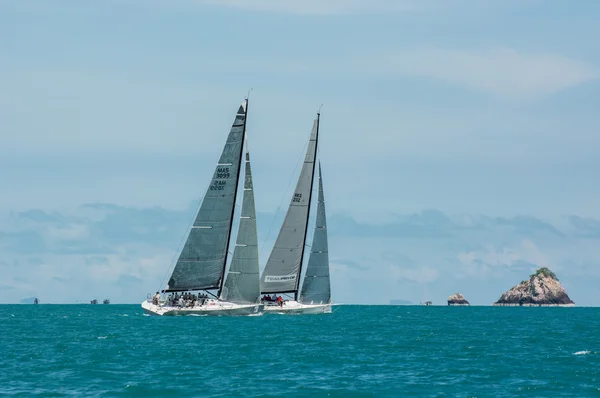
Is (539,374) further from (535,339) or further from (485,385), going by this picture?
(535,339)

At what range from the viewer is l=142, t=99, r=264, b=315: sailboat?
9212 centimetres

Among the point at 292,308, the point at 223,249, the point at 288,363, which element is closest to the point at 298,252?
the point at 292,308

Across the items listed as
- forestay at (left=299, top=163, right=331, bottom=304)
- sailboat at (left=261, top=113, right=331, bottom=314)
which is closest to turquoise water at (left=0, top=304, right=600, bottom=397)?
sailboat at (left=261, top=113, right=331, bottom=314)

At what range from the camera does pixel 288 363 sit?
55125 millimetres

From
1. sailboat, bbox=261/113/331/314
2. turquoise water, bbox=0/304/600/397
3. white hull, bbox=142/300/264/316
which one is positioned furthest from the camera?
sailboat, bbox=261/113/331/314

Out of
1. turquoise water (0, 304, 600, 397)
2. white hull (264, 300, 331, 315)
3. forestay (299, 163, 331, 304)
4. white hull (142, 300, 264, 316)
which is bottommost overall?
turquoise water (0, 304, 600, 397)

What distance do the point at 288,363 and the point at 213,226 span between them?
38.7 metres

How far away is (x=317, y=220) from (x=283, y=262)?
18.0 feet

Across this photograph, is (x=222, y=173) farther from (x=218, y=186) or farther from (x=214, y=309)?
(x=214, y=309)

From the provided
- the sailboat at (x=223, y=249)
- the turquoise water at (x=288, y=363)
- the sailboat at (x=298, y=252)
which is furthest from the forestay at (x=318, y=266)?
the turquoise water at (x=288, y=363)

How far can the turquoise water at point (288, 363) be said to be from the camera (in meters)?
45.1

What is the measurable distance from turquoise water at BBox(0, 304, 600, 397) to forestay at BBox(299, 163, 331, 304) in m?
17.0

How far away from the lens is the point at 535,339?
80000 mm

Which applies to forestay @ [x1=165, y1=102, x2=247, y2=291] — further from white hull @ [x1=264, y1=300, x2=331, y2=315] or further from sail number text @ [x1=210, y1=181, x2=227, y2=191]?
white hull @ [x1=264, y1=300, x2=331, y2=315]
